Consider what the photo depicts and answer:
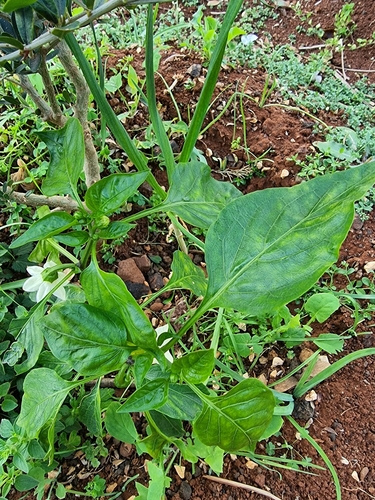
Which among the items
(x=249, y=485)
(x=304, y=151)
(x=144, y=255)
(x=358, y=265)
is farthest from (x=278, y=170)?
(x=249, y=485)

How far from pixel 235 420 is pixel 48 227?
0.41m

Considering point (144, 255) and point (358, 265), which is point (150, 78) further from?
point (358, 265)

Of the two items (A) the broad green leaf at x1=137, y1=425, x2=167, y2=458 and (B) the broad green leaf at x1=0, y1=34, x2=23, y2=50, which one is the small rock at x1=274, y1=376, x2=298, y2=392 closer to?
(A) the broad green leaf at x1=137, y1=425, x2=167, y2=458

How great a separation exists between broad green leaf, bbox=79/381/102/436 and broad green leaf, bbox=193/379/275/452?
259 millimetres

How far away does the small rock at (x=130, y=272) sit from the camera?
51.0 inches

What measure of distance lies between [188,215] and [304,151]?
0.77 m

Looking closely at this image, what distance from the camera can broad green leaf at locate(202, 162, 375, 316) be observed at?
656 millimetres

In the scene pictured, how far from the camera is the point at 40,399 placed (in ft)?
2.76

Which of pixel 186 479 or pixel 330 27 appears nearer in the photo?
pixel 186 479

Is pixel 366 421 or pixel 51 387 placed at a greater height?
pixel 51 387

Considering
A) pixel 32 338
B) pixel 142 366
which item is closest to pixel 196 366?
pixel 142 366

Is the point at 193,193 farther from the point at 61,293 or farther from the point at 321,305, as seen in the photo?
the point at 321,305

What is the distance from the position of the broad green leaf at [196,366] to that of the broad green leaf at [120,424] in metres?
0.23

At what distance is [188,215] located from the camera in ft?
2.88
